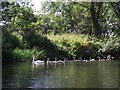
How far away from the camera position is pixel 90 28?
36094 millimetres

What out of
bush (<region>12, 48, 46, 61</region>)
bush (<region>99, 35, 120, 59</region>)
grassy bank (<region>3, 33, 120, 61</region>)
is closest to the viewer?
bush (<region>12, 48, 46, 61</region>)

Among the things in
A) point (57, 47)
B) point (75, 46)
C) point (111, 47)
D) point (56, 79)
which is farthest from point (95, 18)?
point (56, 79)

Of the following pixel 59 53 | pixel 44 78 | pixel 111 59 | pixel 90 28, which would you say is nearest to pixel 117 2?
pixel 90 28

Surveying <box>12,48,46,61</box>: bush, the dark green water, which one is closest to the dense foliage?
<box>12,48,46,61</box>: bush

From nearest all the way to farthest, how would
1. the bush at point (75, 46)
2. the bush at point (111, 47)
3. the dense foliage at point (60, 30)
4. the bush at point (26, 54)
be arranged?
the bush at point (26, 54)
the dense foliage at point (60, 30)
the bush at point (75, 46)
the bush at point (111, 47)

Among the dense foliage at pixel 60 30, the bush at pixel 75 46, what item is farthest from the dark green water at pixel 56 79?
the bush at pixel 75 46

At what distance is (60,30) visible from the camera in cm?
3475

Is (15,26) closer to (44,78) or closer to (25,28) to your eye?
(25,28)

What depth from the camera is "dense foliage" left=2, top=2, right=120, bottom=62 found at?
78.3 ft

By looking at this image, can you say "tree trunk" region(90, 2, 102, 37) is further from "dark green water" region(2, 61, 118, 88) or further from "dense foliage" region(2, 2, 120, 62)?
"dark green water" region(2, 61, 118, 88)

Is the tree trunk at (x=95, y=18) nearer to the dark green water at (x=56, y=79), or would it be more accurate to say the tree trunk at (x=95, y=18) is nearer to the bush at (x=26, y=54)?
the bush at (x=26, y=54)

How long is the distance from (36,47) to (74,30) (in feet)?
43.9

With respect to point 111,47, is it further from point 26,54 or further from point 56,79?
point 56,79

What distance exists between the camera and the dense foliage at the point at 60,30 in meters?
23.9
